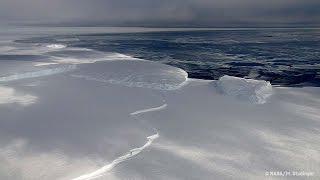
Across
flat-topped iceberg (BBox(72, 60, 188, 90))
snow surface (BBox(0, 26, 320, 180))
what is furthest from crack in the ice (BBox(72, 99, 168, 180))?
flat-topped iceberg (BBox(72, 60, 188, 90))

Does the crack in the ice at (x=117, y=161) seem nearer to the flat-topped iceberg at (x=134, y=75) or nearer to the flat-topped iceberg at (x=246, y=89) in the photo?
the flat-topped iceberg at (x=246, y=89)

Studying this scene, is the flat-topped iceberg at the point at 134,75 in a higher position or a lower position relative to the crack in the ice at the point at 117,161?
higher

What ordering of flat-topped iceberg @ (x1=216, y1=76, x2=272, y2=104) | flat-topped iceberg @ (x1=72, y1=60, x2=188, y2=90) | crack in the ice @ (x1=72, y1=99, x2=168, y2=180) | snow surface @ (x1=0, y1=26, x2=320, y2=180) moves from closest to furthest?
crack in the ice @ (x1=72, y1=99, x2=168, y2=180)
snow surface @ (x1=0, y1=26, x2=320, y2=180)
flat-topped iceberg @ (x1=216, y1=76, x2=272, y2=104)
flat-topped iceberg @ (x1=72, y1=60, x2=188, y2=90)

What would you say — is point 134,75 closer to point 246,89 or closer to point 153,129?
point 246,89

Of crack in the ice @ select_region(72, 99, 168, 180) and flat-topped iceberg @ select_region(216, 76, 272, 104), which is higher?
flat-topped iceberg @ select_region(216, 76, 272, 104)

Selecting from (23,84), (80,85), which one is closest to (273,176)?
(80,85)

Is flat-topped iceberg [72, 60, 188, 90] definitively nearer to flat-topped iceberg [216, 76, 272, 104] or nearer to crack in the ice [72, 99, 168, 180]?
flat-topped iceberg [216, 76, 272, 104]

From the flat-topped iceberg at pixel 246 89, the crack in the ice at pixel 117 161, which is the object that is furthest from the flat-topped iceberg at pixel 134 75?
the crack in the ice at pixel 117 161

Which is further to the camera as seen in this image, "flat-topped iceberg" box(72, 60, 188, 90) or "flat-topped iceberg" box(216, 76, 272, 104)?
"flat-topped iceberg" box(72, 60, 188, 90)
